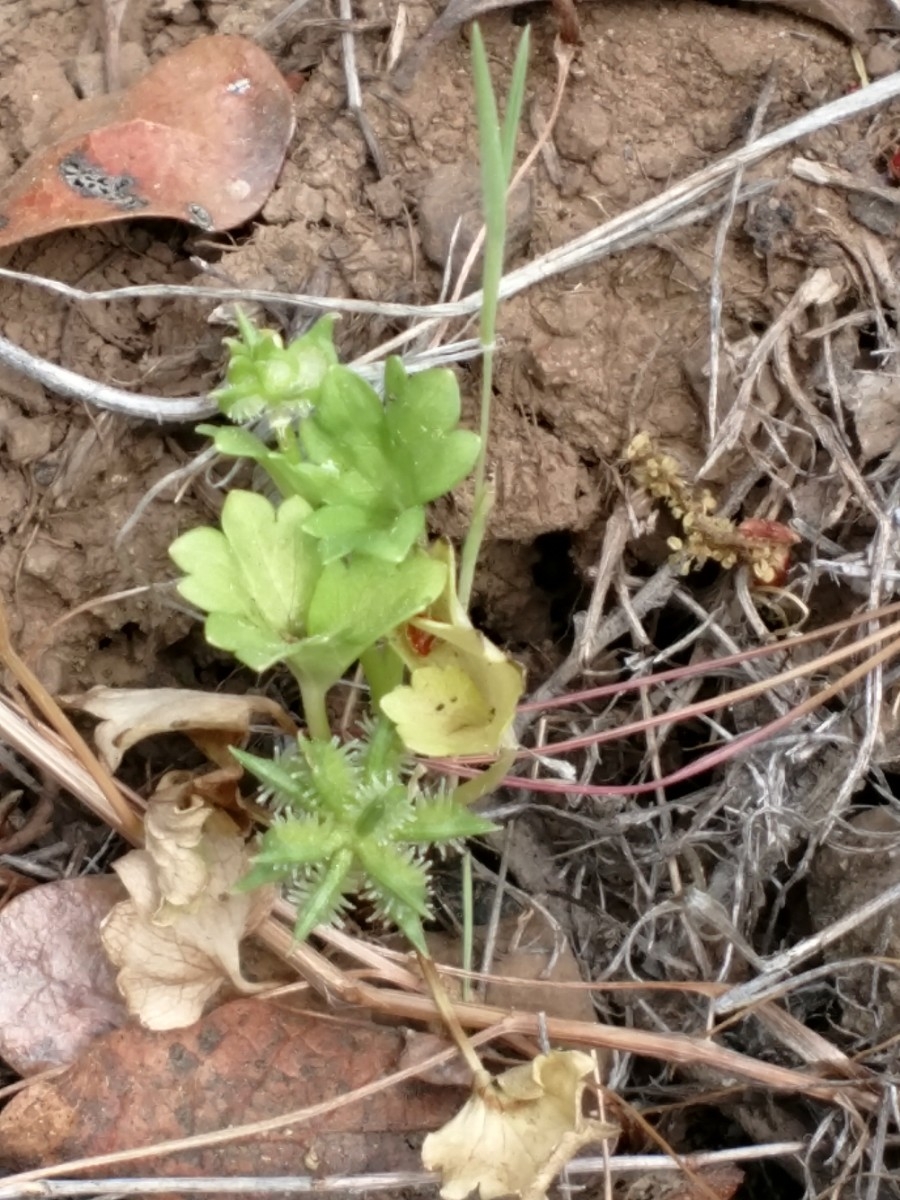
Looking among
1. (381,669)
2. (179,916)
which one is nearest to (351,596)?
(381,669)

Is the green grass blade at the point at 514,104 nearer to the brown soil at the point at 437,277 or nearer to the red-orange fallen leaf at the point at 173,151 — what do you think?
the brown soil at the point at 437,277

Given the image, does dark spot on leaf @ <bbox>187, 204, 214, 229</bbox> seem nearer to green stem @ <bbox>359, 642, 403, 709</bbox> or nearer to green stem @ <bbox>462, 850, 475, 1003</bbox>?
green stem @ <bbox>359, 642, 403, 709</bbox>

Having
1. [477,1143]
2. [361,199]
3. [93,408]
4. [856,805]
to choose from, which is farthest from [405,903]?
[361,199]

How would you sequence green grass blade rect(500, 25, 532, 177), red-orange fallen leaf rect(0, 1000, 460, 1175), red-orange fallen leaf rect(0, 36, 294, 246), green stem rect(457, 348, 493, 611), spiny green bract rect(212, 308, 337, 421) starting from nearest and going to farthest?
green grass blade rect(500, 25, 532, 177) → green stem rect(457, 348, 493, 611) → spiny green bract rect(212, 308, 337, 421) → red-orange fallen leaf rect(0, 1000, 460, 1175) → red-orange fallen leaf rect(0, 36, 294, 246)

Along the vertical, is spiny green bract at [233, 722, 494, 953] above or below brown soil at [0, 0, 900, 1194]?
below

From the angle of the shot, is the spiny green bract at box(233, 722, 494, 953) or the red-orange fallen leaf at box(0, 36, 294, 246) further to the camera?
the red-orange fallen leaf at box(0, 36, 294, 246)

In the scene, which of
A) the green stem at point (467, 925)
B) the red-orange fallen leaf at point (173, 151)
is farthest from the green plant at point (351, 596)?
the red-orange fallen leaf at point (173, 151)

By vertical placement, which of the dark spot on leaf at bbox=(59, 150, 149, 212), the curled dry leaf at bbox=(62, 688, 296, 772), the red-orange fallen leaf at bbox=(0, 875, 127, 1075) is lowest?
the red-orange fallen leaf at bbox=(0, 875, 127, 1075)

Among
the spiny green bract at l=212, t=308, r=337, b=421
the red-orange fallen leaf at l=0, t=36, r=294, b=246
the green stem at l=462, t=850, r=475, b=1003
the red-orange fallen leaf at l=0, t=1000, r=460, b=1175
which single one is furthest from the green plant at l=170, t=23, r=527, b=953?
the red-orange fallen leaf at l=0, t=36, r=294, b=246

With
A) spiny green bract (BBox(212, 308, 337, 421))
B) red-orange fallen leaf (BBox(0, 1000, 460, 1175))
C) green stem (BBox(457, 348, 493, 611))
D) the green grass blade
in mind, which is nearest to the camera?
the green grass blade
